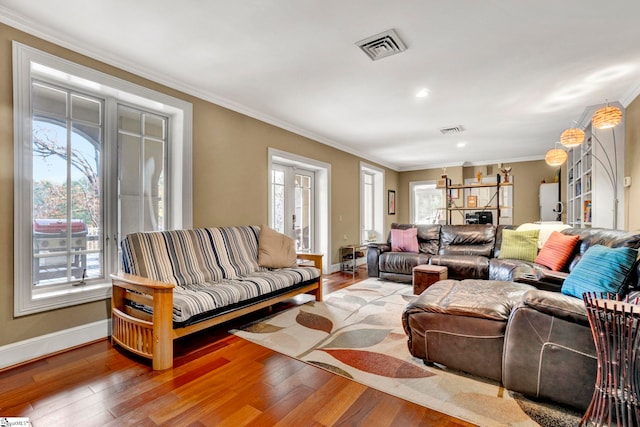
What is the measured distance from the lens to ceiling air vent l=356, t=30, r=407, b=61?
229 cm

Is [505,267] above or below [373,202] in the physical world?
below

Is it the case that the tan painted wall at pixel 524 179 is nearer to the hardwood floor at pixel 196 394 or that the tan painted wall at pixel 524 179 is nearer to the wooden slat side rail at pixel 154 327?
the hardwood floor at pixel 196 394

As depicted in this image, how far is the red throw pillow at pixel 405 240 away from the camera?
5.02 meters

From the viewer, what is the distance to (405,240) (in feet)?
16.6

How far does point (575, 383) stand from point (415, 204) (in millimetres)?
6929

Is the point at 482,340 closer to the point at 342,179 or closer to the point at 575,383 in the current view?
the point at 575,383

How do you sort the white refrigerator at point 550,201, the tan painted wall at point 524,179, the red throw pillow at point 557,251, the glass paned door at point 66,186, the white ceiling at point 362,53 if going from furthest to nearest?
the tan painted wall at point 524,179
the white refrigerator at point 550,201
the red throw pillow at point 557,251
the glass paned door at point 66,186
the white ceiling at point 362,53

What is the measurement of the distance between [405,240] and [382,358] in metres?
3.05

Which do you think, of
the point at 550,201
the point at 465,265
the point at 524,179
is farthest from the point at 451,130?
the point at 524,179

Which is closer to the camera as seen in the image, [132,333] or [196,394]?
[196,394]

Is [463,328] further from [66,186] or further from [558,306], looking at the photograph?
[66,186]

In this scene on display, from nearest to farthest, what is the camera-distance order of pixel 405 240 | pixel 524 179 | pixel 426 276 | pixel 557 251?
pixel 557 251, pixel 426 276, pixel 405 240, pixel 524 179

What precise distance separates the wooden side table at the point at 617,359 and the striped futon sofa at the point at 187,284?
7.69 ft

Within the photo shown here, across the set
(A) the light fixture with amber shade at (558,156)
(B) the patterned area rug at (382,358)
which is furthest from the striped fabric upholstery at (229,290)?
(A) the light fixture with amber shade at (558,156)
